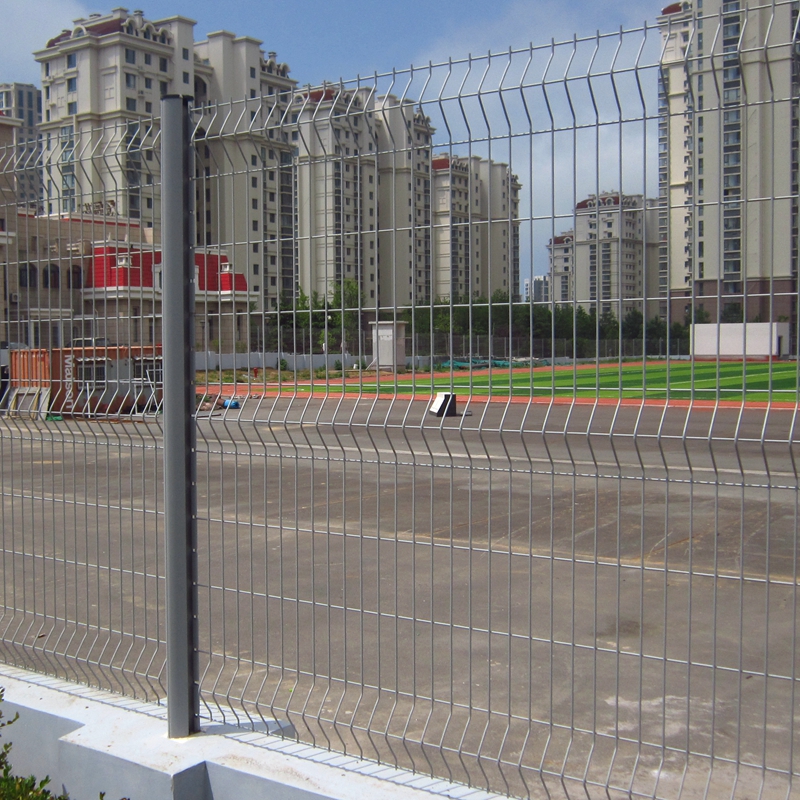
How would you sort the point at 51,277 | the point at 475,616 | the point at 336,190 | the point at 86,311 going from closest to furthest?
the point at 336,190, the point at 86,311, the point at 51,277, the point at 475,616

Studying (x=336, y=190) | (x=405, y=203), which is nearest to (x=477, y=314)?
(x=405, y=203)

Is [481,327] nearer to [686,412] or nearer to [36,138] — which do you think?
[686,412]

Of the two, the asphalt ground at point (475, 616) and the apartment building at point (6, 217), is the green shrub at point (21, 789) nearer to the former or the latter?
the asphalt ground at point (475, 616)

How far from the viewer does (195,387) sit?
340cm

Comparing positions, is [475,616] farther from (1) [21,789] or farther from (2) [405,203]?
(2) [405,203]

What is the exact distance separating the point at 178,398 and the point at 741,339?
1961mm

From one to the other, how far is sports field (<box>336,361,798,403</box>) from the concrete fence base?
1.34 m

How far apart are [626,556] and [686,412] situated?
636 cm

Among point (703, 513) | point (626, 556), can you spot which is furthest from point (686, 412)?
point (703, 513)

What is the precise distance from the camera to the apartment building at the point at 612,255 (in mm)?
2623

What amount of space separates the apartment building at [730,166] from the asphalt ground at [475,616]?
0.39 m

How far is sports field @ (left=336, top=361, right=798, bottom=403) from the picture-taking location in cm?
249

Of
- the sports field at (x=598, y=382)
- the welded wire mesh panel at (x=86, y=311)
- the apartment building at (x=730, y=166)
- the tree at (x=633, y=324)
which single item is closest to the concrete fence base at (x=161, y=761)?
the welded wire mesh panel at (x=86, y=311)

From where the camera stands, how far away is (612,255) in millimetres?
2678
